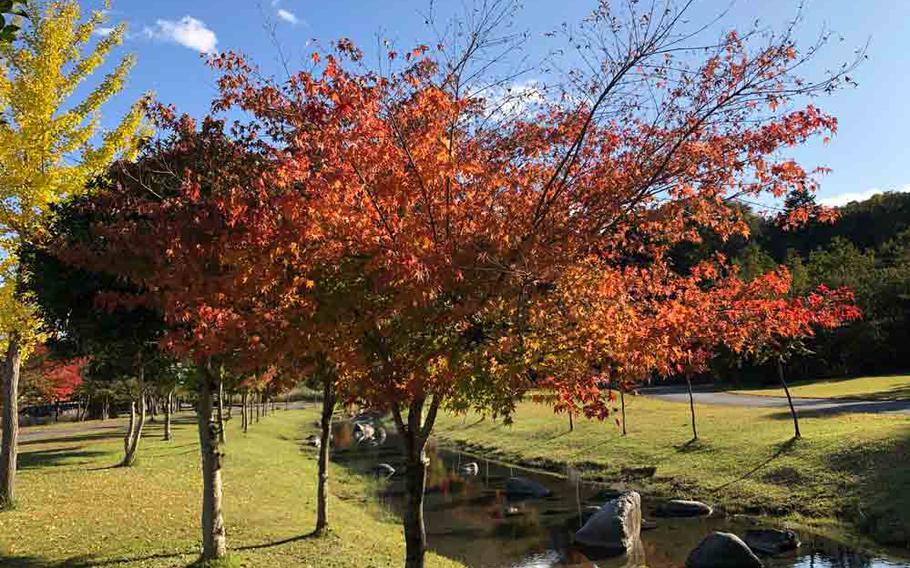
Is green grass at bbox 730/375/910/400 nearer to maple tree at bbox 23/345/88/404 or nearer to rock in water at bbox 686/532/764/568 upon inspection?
rock in water at bbox 686/532/764/568

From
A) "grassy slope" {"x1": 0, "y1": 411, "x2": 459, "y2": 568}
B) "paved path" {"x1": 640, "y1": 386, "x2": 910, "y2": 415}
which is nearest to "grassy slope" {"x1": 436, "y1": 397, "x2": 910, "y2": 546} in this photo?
"paved path" {"x1": 640, "y1": 386, "x2": 910, "y2": 415}

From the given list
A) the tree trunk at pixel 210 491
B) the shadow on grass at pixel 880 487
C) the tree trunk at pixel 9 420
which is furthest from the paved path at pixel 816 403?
the tree trunk at pixel 9 420

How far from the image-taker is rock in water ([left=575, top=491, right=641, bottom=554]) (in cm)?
1655

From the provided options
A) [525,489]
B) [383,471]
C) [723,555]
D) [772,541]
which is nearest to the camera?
[723,555]

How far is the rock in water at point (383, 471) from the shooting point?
2967 cm

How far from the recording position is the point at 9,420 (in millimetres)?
14648

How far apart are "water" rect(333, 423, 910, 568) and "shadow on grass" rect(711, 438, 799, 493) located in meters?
2.42

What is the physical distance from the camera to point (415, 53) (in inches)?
278

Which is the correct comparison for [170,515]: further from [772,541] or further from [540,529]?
[772,541]

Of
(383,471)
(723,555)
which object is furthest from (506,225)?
(383,471)

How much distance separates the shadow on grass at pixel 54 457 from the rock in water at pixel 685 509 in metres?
21.5

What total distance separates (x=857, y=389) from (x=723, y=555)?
98.3 ft

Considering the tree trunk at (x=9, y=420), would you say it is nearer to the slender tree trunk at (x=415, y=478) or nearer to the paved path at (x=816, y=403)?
the slender tree trunk at (x=415, y=478)

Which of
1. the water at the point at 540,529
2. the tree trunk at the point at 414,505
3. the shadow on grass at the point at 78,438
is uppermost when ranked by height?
the tree trunk at the point at 414,505
